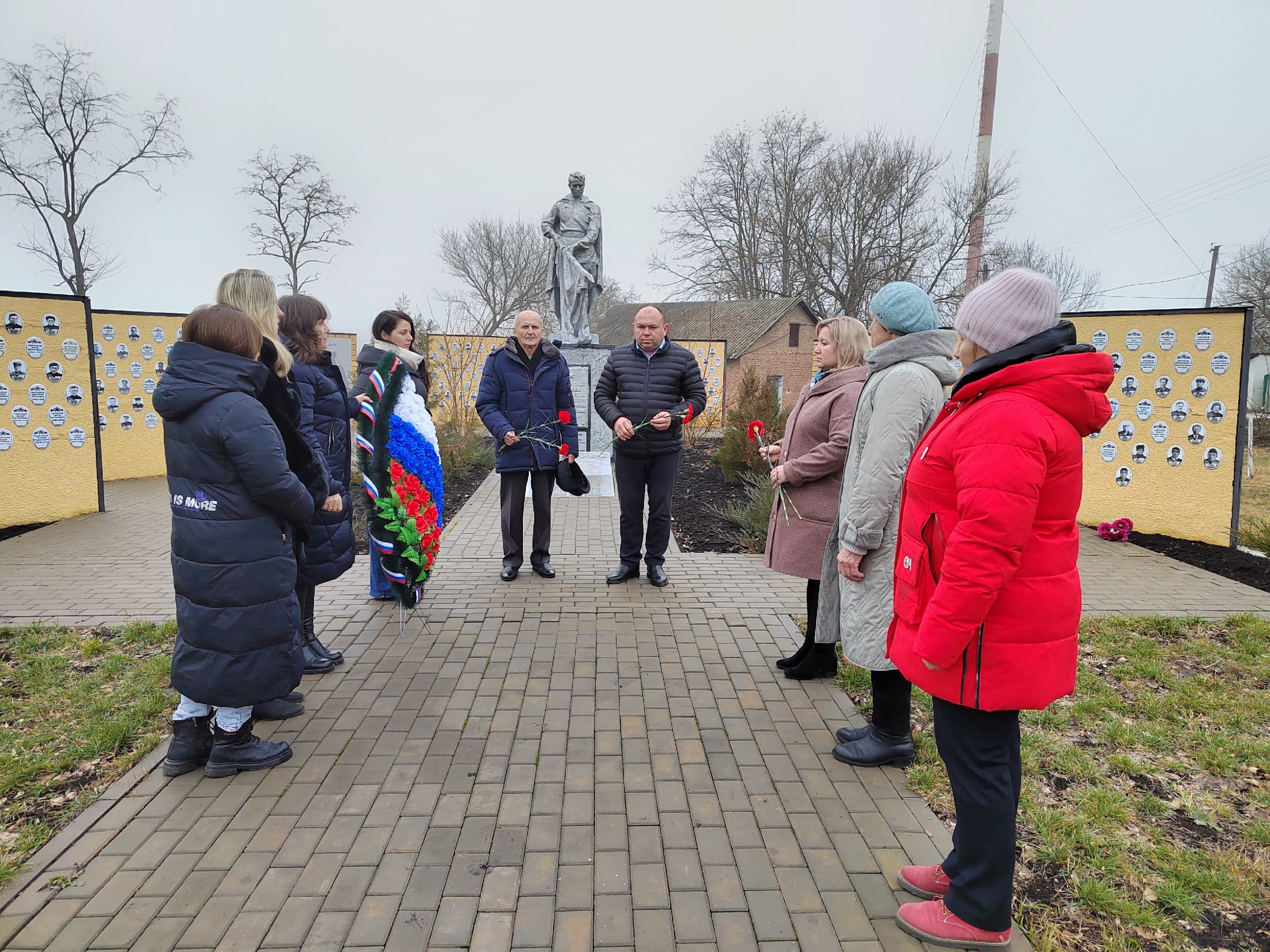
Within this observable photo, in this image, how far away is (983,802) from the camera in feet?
6.65

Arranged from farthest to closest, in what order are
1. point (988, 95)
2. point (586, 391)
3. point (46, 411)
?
point (988, 95) < point (586, 391) < point (46, 411)

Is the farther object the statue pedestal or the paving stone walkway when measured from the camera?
the statue pedestal

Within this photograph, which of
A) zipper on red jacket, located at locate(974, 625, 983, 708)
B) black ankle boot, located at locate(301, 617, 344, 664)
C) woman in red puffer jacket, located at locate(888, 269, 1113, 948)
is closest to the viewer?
woman in red puffer jacket, located at locate(888, 269, 1113, 948)

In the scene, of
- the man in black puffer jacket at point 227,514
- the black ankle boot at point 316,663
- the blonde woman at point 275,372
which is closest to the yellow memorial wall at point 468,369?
the black ankle boot at point 316,663

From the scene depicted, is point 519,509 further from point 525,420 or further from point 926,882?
point 926,882

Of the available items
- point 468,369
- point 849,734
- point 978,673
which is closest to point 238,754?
point 849,734

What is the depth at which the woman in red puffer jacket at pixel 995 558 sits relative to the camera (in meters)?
1.82

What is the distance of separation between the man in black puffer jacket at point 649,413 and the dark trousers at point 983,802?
3.49 metres

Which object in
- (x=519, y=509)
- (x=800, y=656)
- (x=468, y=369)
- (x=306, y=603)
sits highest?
(x=468, y=369)

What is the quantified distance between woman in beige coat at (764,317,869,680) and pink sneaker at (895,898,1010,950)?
1607 millimetres

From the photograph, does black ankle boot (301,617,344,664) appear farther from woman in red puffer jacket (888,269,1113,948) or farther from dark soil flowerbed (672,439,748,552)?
dark soil flowerbed (672,439,748,552)

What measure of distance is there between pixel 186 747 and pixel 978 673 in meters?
3.04

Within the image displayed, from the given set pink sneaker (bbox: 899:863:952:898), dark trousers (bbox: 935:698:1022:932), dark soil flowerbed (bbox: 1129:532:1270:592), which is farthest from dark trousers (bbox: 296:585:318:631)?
dark soil flowerbed (bbox: 1129:532:1270:592)

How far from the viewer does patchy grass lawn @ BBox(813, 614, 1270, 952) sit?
7.64 ft
